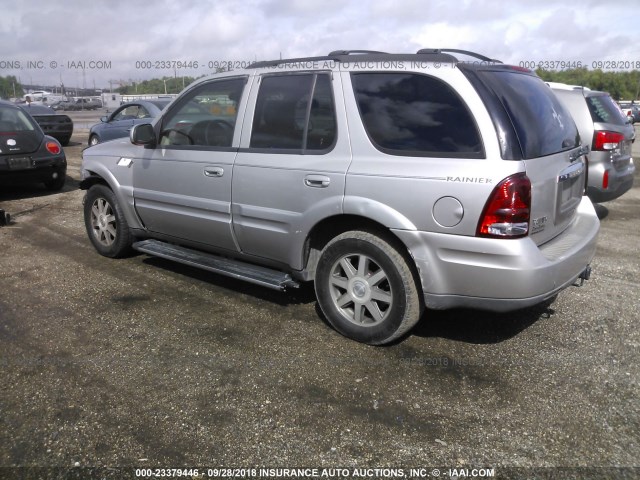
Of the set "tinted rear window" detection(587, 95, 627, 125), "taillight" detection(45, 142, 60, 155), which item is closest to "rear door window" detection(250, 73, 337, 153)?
"tinted rear window" detection(587, 95, 627, 125)

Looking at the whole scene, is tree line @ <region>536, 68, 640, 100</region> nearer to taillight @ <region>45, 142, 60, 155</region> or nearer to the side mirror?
taillight @ <region>45, 142, 60, 155</region>

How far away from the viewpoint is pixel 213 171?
425 centimetres

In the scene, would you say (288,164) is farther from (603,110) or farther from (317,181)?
(603,110)

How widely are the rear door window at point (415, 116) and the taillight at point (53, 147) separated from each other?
6999mm

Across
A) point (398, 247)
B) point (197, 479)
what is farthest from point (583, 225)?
point (197, 479)

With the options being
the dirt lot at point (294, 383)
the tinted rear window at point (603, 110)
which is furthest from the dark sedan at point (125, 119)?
the tinted rear window at point (603, 110)

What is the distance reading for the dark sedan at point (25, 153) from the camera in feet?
27.0

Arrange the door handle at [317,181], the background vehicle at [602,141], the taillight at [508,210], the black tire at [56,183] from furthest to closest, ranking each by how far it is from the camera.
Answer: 1. the black tire at [56,183]
2. the background vehicle at [602,141]
3. the door handle at [317,181]
4. the taillight at [508,210]

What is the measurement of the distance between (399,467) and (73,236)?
529 centimetres

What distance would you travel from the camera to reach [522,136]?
3.20m

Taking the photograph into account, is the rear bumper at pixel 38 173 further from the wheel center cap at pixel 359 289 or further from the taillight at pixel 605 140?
the taillight at pixel 605 140

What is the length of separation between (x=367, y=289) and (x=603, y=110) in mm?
5145

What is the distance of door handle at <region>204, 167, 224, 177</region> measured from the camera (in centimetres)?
421

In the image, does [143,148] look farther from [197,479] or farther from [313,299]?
[197,479]
